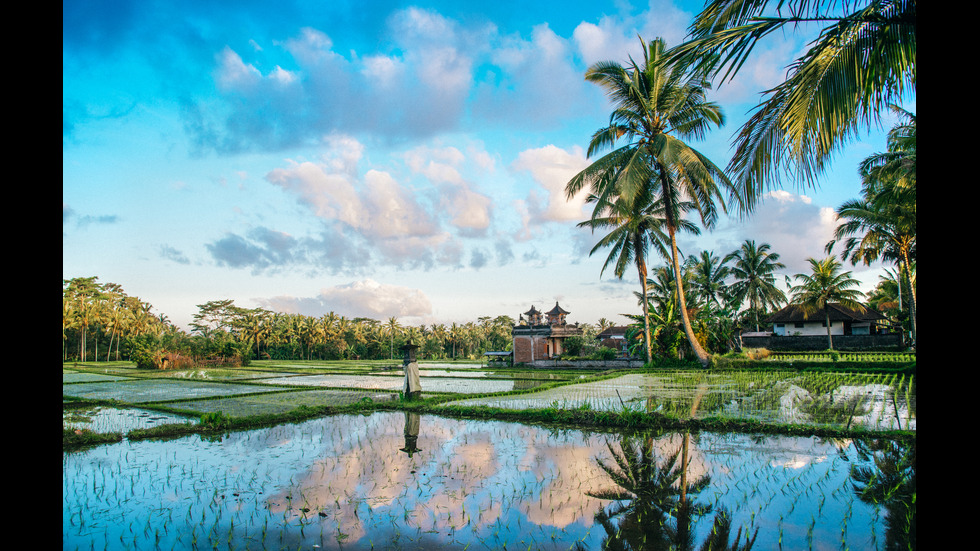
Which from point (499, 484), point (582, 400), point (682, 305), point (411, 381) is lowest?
point (582, 400)

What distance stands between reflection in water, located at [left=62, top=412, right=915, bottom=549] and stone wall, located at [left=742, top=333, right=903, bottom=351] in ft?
77.5

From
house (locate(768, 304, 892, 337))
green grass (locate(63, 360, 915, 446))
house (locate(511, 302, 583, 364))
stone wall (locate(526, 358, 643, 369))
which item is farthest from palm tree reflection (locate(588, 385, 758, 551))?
house (locate(768, 304, 892, 337))

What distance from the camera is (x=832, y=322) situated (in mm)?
28438

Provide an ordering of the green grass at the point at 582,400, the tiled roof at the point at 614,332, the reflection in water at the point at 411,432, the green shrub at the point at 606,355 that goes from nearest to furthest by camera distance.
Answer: the reflection in water at the point at 411,432
the green grass at the point at 582,400
the green shrub at the point at 606,355
the tiled roof at the point at 614,332

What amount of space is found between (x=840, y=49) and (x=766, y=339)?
28812mm

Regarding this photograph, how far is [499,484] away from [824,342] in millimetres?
28034

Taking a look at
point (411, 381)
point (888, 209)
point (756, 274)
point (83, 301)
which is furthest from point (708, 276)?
point (83, 301)

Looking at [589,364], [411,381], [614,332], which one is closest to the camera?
[411,381]

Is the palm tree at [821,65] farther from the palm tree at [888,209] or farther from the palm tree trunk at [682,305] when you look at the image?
the palm tree trunk at [682,305]

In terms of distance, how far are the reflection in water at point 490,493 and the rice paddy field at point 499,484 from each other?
0.02m

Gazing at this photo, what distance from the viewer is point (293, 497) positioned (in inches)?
183

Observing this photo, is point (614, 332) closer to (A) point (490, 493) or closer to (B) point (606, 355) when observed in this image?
(B) point (606, 355)

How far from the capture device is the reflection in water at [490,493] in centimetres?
382

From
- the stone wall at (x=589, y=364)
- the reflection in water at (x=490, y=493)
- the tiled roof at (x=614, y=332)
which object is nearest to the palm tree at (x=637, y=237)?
the stone wall at (x=589, y=364)
